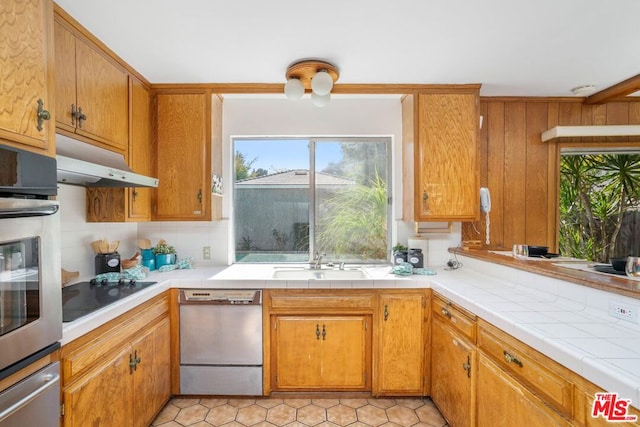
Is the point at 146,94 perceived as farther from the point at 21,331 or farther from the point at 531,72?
the point at 531,72

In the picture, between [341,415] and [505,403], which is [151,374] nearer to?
[341,415]

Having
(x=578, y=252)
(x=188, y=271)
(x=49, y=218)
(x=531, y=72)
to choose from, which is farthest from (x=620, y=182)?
(x=49, y=218)

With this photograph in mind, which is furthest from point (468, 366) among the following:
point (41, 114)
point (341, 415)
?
point (41, 114)

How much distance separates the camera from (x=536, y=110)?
8.32 ft

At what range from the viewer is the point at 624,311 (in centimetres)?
122

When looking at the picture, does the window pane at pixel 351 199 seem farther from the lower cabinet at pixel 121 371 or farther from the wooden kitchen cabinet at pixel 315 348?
the lower cabinet at pixel 121 371

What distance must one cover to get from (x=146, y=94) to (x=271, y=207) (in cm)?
130

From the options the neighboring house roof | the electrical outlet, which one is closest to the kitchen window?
the neighboring house roof

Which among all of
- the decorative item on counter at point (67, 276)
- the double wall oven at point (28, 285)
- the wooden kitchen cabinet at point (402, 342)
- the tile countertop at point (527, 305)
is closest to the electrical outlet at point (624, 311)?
the tile countertop at point (527, 305)

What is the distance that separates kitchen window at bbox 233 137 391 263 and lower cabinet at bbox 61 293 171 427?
A: 101 centimetres

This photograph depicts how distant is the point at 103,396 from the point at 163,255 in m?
1.16

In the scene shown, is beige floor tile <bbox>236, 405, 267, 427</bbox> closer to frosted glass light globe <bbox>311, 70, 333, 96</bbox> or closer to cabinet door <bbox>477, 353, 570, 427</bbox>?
cabinet door <bbox>477, 353, 570, 427</bbox>

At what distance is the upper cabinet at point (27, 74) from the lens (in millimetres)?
1007

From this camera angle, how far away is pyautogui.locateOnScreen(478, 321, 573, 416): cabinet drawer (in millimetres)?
978
